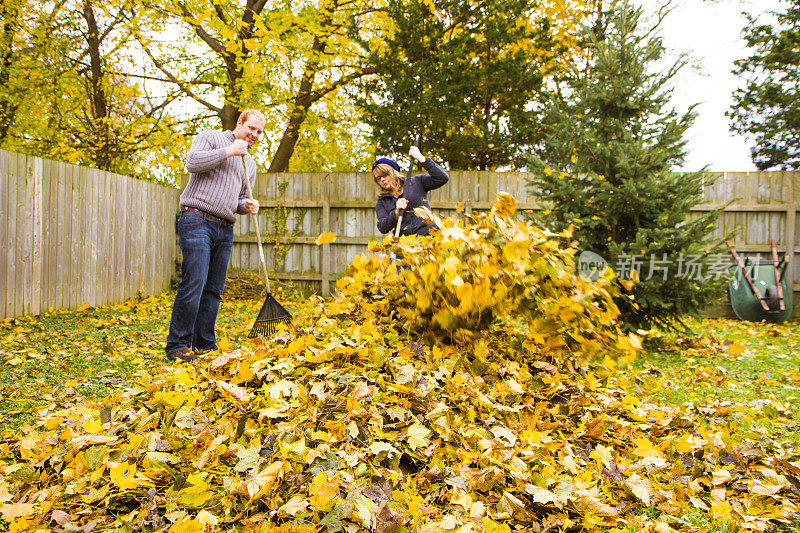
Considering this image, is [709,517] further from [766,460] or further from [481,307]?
[481,307]

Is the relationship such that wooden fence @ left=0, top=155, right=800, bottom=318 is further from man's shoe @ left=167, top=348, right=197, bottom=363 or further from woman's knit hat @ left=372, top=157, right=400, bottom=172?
man's shoe @ left=167, top=348, right=197, bottom=363

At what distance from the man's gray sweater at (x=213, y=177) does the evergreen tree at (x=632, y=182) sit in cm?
277

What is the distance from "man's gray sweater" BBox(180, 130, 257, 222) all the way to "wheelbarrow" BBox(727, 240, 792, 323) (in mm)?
6596

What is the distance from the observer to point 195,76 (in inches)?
379

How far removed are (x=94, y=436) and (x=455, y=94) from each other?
26.4ft

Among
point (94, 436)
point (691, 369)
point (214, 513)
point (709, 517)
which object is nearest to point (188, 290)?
point (94, 436)

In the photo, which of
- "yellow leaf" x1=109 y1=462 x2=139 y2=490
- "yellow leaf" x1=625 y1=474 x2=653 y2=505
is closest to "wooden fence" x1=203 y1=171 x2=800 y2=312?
"yellow leaf" x1=625 y1=474 x2=653 y2=505

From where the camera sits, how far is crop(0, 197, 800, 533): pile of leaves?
1549 millimetres

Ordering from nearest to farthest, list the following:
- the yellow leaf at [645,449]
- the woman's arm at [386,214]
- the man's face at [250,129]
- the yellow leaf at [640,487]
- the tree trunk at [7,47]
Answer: the yellow leaf at [640,487]
the yellow leaf at [645,449]
the man's face at [250,129]
the woman's arm at [386,214]
the tree trunk at [7,47]

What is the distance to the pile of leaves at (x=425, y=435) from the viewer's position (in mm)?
1549

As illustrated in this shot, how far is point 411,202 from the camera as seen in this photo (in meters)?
4.54

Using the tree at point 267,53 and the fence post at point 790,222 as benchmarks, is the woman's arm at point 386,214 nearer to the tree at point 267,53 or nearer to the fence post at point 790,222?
the tree at point 267,53

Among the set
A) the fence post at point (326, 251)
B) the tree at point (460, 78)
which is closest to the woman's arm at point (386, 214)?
the fence post at point (326, 251)

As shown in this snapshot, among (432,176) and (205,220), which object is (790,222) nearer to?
(432,176)
